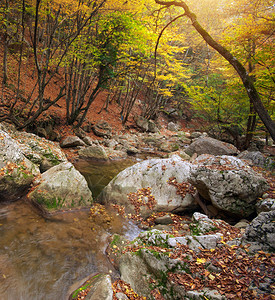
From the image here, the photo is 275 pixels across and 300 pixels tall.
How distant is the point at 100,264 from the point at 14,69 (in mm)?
15249

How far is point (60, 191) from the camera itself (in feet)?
17.3

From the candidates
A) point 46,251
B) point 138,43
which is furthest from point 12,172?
point 138,43

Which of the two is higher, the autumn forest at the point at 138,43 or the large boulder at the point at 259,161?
the autumn forest at the point at 138,43

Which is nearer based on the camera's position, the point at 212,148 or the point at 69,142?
the point at 69,142

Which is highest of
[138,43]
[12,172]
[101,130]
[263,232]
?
[138,43]

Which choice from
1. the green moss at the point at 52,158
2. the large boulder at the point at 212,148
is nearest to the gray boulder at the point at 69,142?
the green moss at the point at 52,158

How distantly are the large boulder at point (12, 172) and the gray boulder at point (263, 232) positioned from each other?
5.66 m

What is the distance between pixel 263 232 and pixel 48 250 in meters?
Answer: 4.07

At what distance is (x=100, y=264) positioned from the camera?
146 inches

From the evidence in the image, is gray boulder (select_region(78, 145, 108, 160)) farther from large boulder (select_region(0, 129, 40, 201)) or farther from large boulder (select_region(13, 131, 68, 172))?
large boulder (select_region(0, 129, 40, 201))

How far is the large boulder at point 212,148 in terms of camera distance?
1154cm

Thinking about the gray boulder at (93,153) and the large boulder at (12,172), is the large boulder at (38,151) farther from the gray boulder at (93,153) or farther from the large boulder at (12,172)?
the gray boulder at (93,153)

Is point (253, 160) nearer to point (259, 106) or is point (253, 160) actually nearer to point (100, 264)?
point (259, 106)

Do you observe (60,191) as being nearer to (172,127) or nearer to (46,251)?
(46,251)
